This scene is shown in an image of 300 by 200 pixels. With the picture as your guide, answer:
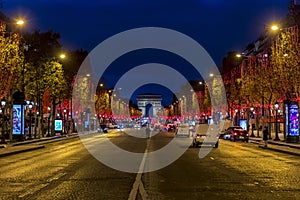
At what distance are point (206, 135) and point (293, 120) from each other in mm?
11445

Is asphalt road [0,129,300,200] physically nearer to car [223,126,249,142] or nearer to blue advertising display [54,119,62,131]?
car [223,126,249,142]

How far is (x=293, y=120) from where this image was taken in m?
50.4

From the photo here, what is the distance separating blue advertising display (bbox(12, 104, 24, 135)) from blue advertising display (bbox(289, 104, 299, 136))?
2760 centimetres

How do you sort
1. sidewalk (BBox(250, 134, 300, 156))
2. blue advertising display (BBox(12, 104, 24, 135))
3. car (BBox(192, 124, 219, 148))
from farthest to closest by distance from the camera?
1. blue advertising display (BBox(12, 104, 24, 135))
2. car (BBox(192, 124, 219, 148))
3. sidewalk (BBox(250, 134, 300, 156))

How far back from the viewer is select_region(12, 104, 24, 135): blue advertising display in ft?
182

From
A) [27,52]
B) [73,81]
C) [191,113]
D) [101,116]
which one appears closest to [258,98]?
[27,52]

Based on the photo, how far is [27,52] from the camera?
208 feet

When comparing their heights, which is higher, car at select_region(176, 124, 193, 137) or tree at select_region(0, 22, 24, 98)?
tree at select_region(0, 22, 24, 98)

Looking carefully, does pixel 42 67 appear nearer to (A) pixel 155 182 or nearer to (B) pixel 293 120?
(B) pixel 293 120

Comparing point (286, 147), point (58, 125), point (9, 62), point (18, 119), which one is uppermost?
point (9, 62)

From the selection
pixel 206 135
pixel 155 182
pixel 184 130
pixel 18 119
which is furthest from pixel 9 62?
pixel 155 182

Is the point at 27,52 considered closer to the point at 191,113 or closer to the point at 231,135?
the point at 231,135

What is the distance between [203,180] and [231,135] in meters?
47.2

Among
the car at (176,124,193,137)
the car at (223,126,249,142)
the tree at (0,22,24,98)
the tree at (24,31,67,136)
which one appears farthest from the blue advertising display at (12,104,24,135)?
the car at (223,126,249,142)
